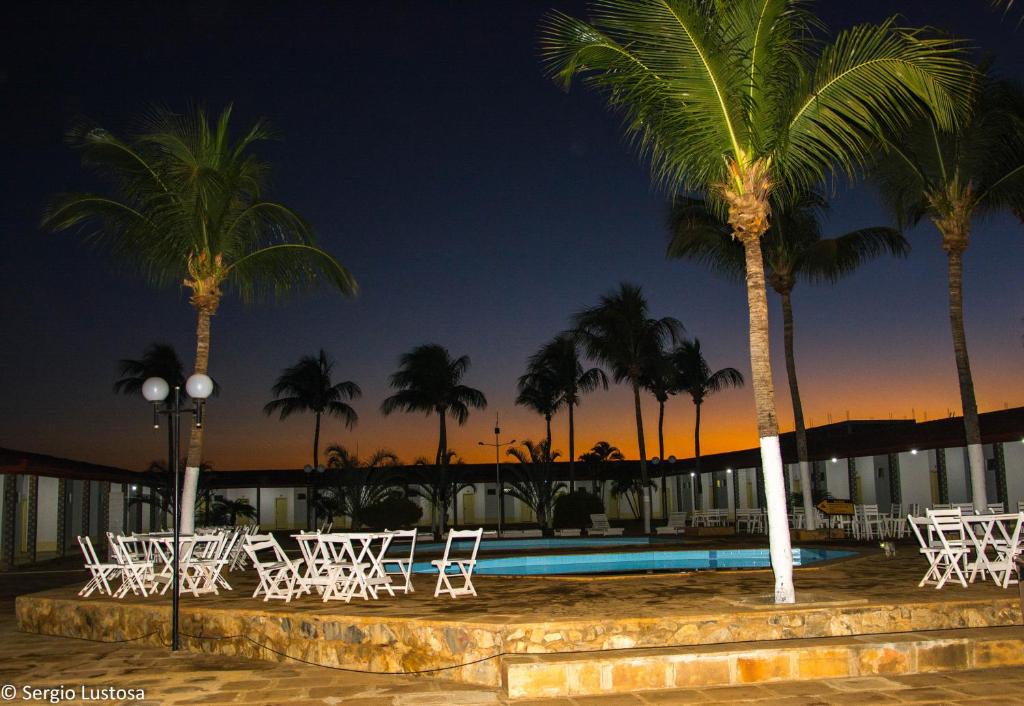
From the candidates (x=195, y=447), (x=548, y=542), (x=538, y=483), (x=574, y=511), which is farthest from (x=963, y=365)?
(x=538, y=483)

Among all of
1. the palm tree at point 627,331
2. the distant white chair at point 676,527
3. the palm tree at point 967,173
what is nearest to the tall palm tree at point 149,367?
the palm tree at point 627,331

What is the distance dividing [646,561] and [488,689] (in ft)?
37.5

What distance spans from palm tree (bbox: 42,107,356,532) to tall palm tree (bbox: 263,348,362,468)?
2656 centimetres

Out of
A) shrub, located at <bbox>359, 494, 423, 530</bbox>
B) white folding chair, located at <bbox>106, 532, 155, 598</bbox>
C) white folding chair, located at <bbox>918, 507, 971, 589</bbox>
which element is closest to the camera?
white folding chair, located at <bbox>918, 507, 971, 589</bbox>

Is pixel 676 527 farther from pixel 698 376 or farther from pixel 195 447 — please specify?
pixel 195 447

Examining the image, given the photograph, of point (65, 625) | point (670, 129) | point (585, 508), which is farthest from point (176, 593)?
point (585, 508)

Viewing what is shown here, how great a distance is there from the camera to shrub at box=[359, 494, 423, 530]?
26.9 meters

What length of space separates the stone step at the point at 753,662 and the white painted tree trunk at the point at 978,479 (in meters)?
6.16

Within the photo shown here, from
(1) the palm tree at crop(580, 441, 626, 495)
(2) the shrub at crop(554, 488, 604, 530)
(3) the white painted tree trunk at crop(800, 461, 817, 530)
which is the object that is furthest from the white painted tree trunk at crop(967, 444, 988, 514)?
(1) the palm tree at crop(580, 441, 626, 495)

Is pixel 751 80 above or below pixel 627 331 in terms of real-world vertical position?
below

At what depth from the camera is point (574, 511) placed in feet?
88.0

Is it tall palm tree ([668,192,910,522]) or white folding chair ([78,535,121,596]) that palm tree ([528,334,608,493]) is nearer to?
tall palm tree ([668,192,910,522])

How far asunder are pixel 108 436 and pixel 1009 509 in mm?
32000
